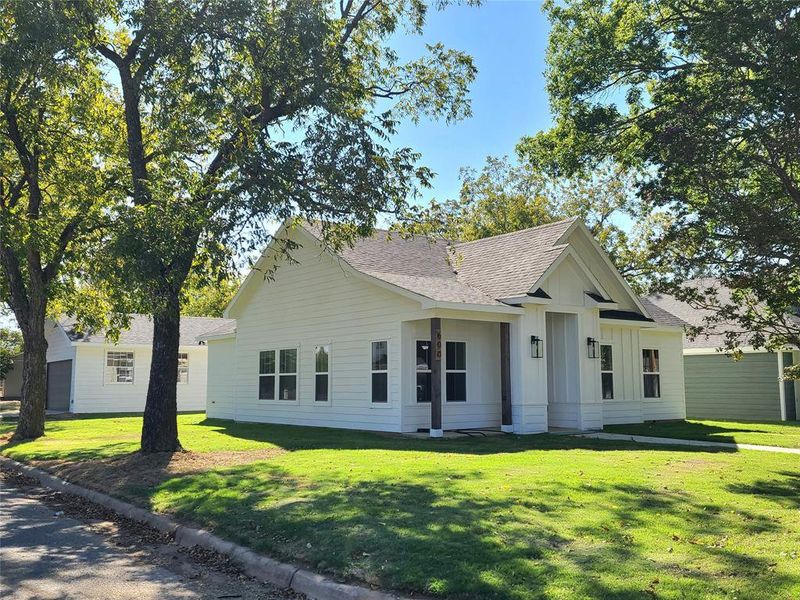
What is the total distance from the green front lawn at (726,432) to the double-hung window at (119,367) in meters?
21.2

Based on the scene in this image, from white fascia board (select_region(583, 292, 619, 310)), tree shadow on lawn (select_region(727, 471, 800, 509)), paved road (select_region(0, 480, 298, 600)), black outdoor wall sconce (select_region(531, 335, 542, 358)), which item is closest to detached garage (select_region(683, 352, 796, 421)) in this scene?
white fascia board (select_region(583, 292, 619, 310))

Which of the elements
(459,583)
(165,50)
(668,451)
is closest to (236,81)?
(165,50)

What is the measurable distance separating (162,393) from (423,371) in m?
6.72

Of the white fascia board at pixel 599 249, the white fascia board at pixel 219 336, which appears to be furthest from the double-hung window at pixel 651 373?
the white fascia board at pixel 219 336

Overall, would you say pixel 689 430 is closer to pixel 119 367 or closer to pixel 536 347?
pixel 536 347

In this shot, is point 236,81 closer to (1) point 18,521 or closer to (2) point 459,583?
(1) point 18,521

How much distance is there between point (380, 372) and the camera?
17.2 m

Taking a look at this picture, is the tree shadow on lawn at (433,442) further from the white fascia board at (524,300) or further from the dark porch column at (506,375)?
the white fascia board at (524,300)

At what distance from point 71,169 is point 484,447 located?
11.8 m

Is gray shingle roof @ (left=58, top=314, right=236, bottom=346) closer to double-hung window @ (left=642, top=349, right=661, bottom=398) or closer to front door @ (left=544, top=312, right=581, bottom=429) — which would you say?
front door @ (left=544, top=312, right=581, bottom=429)

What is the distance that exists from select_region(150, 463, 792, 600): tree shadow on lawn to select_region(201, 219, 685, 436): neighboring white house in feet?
24.8

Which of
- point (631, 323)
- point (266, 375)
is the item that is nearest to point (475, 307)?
point (631, 323)

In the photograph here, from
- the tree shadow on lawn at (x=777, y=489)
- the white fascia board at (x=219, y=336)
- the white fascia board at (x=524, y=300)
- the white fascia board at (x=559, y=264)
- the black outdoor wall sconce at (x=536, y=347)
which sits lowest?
the tree shadow on lawn at (x=777, y=489)

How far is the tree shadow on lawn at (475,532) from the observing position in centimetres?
512
